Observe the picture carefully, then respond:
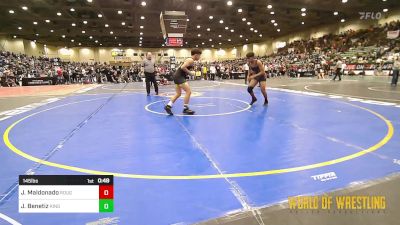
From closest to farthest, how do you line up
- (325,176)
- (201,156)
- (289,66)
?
(325,176)
(201,156)
(289,66)

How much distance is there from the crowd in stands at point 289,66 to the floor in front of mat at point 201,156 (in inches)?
572

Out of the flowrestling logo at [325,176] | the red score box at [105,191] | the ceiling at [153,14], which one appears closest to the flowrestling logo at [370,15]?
the ceiling at [153,14]

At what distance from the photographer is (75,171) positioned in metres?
3.32

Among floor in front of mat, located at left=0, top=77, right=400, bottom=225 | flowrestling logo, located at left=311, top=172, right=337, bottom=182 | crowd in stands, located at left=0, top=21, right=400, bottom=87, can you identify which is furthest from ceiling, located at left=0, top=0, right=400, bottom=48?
flowrestling logo, located at left=311, top=172, right=337, bottom=182

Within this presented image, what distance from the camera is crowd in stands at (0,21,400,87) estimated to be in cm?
2411

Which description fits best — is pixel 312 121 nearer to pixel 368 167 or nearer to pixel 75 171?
pixel 368 167

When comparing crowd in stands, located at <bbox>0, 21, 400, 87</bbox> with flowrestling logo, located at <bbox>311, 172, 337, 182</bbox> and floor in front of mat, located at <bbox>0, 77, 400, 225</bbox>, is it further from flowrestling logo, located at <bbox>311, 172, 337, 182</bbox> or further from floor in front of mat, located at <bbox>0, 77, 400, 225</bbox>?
flowrestling logo, located at <bbox>311, 172, 337, 182</bbox>

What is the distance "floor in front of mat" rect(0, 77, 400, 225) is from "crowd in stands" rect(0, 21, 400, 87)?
14.5m

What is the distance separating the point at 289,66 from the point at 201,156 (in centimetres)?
3084

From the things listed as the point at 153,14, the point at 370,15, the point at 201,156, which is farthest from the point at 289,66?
the point at 201,156

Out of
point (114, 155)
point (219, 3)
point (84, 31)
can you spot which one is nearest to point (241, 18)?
point (219, 3)

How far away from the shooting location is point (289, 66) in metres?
32.2

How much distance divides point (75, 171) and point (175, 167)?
3.98 ft

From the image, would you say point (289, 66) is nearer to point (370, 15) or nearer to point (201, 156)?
point (370, 15)
